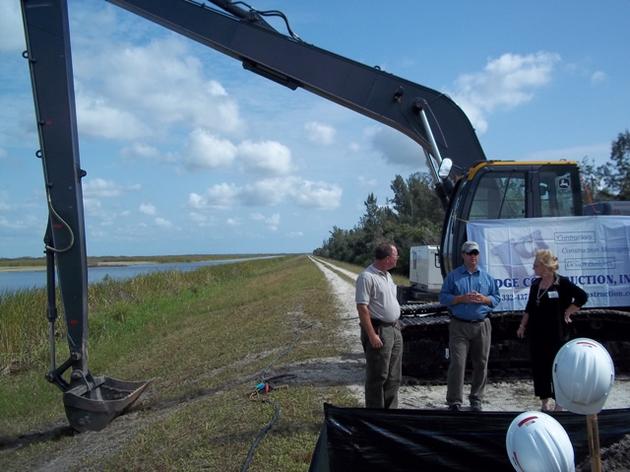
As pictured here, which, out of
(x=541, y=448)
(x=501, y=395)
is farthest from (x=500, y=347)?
(x=541, y=448)

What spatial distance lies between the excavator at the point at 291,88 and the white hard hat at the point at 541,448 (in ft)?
18.1

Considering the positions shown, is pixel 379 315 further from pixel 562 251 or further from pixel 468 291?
pixel 562 251

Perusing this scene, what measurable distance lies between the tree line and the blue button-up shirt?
55.4 ft

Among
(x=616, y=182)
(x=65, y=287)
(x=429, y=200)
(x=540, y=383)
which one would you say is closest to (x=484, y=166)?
(x=540, y=383)

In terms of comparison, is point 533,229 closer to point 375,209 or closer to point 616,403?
point 616,403

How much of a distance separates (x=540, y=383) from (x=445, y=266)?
2834mm

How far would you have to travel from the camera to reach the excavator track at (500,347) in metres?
8.41

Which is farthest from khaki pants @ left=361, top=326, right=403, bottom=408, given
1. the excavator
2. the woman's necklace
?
the excavator

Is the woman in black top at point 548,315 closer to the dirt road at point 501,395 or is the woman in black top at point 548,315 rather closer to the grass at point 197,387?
the dirt road at point 501,395

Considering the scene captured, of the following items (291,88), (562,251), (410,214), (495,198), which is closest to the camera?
(562,251)

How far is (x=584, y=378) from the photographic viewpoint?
9.61 feet

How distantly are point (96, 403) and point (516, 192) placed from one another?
6.21m

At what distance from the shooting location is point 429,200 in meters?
61.8

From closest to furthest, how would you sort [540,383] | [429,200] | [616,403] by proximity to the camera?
[540,383] < [616,403] < [429,200]
